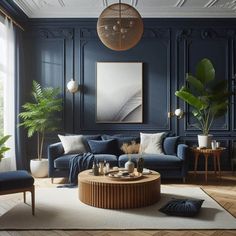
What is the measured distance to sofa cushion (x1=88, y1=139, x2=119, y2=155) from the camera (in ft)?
17.4

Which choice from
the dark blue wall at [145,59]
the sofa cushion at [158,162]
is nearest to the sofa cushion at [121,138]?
the dark blue wall at [145,59]

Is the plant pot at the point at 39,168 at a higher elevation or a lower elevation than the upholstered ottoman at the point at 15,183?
lower

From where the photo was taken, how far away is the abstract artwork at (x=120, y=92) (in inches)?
232

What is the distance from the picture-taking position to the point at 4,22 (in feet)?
16.9

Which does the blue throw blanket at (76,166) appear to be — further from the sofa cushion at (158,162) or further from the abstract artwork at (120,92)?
the abstract artwork at (120,92)

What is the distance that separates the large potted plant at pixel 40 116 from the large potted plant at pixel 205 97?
2.18 meters

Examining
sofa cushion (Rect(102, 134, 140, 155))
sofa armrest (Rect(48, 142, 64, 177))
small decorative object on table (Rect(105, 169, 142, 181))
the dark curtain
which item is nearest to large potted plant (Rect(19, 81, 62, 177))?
the dark curtain

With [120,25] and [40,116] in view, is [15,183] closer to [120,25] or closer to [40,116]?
[120,25]

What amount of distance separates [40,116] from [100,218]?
2.70 metres

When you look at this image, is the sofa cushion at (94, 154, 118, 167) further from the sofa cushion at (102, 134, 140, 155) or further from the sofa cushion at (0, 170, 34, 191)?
the sofa cushion at (0, 170, 34, 191)

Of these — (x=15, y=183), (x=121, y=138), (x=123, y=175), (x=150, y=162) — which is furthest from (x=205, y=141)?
(x=15, y=183)

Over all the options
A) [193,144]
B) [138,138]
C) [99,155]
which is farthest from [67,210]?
[193,144]

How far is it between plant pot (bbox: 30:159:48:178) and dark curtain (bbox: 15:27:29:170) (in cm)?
27

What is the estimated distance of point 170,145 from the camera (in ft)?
17.6
